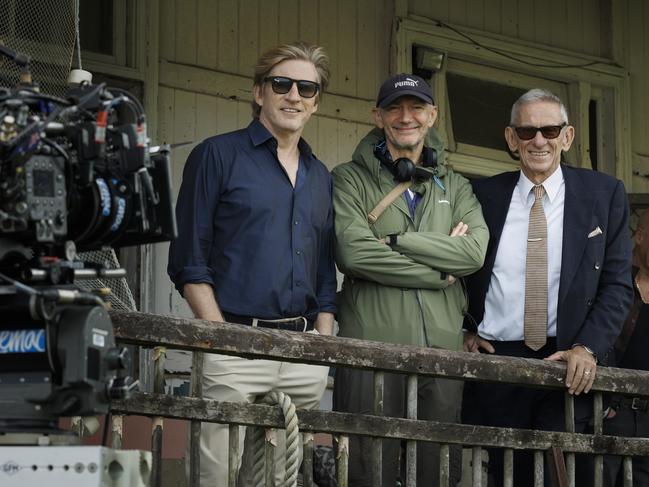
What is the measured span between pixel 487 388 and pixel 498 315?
12.4 inches

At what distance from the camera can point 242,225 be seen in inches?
202

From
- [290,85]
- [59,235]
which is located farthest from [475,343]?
[59,235]

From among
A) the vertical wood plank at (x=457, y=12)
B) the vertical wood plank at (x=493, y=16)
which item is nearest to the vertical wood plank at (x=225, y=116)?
the vertical wood plank at (x=457, y=12)

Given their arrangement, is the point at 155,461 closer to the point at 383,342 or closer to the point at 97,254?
the point at 383,342

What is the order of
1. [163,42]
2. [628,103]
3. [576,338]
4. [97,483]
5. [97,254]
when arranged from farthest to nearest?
[628,103] < [163,42] < [97,254] < [576,338] < [97,483]

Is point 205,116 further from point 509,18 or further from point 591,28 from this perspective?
point 591,28

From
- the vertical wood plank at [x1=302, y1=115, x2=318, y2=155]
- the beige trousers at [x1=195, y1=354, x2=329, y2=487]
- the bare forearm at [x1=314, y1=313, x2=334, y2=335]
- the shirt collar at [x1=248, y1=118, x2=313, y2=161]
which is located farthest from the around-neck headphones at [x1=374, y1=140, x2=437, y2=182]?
the vertical wood plank at [x1=302, y1=115, x2=318, y2=155]

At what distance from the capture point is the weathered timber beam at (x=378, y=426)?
4.37 m

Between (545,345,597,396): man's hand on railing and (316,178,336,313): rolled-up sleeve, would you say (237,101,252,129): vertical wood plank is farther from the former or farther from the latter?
(545,345,597,396): man's hand on railing

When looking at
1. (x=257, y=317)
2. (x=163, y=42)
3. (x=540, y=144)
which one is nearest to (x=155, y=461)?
(x=257, y=317)

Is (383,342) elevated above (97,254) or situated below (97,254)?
below

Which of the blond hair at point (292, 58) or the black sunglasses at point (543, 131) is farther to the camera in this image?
the black sunglasses at point (543, 131)

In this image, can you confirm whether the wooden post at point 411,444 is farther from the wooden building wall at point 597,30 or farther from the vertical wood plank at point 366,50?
the wooden building wall at point 597,30

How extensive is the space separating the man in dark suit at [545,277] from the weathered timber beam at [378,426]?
0.60ft
